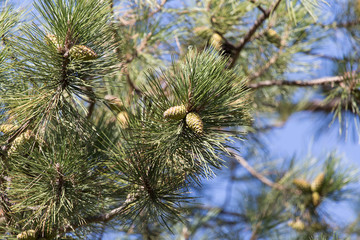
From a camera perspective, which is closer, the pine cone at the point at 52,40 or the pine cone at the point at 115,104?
the pine cone at the point at 52,40

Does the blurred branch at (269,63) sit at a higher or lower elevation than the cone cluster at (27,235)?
higher

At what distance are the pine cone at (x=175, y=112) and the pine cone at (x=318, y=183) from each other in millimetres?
985

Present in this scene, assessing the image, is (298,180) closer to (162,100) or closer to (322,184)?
(322,184)

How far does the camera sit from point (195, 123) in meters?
0.81

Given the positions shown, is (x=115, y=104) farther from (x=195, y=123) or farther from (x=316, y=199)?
(x=316, y=199)

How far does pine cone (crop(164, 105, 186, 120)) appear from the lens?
82 cm

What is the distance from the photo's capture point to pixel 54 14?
0.86 meters

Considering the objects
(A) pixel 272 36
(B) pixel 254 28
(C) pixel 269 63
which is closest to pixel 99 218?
(B) pixel 254 28

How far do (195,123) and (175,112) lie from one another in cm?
4

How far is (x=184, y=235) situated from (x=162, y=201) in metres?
0.75

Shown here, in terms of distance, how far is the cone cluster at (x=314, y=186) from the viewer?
1.63 meters

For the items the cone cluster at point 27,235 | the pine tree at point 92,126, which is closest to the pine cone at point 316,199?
the pine tree at point 92,126

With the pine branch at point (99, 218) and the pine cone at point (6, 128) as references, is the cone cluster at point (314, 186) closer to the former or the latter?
the pine branch at point (99, 218)

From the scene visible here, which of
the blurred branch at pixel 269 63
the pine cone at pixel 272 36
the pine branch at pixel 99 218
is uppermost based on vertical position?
the blurred branch at pixel 269 63
